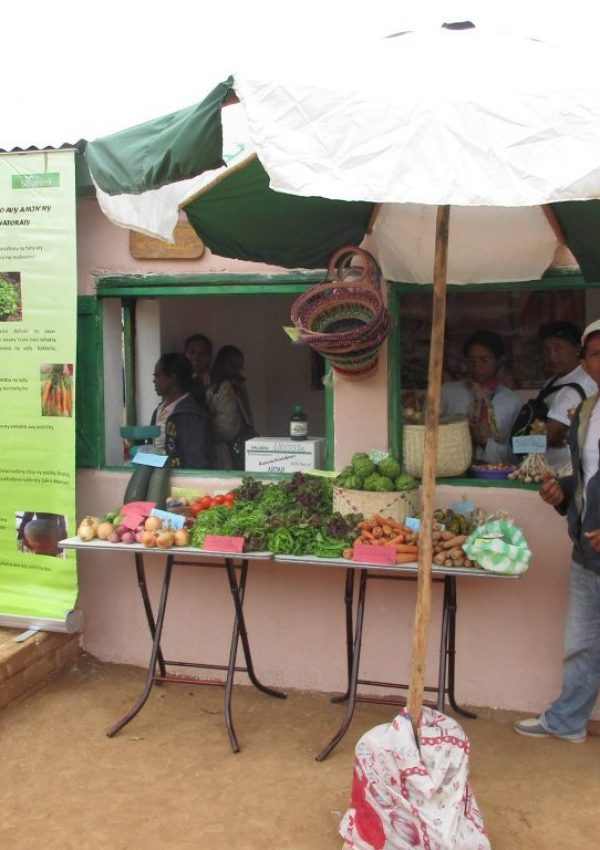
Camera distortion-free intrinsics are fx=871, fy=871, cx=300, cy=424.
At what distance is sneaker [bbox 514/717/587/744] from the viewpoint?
14.6ft

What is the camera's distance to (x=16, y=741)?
461cm

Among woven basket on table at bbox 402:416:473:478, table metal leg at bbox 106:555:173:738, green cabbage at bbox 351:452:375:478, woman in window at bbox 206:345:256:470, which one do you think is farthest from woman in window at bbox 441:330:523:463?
table metal leg at bbox 106:555:173:738

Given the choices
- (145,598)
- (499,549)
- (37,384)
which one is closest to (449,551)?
(499,549)

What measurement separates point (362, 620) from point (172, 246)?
2.43 m

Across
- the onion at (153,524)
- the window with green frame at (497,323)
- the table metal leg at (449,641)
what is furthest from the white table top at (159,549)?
the window with green frame at (497,323)

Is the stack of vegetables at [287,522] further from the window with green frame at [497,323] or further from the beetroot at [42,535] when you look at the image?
the window with green frame at [497,323]

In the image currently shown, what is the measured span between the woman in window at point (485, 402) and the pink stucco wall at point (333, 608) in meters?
0.45

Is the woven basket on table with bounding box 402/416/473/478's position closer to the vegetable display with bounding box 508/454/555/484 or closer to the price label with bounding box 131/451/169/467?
the vegetable display with bounding box 508/454/555/484

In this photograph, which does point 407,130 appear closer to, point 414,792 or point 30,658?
point 414,792

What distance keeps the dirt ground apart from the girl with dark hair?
1455 millimetres

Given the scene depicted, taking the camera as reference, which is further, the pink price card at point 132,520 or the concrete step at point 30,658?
the concrete step at point 30,658

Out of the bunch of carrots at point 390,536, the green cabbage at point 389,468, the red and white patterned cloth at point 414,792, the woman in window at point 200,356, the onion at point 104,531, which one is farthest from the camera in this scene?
the woman in window at point 200,356

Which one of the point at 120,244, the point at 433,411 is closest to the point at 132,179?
the point at 433,411

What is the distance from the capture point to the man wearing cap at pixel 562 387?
480cm
